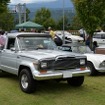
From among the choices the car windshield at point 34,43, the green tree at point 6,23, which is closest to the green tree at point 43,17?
the green tree at point 6,23

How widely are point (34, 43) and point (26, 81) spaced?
162 centimetres

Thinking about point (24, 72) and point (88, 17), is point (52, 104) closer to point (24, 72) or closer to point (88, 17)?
point (24, 72)

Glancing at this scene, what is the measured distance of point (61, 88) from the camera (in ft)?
32.1

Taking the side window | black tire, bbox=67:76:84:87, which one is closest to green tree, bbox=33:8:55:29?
the side window

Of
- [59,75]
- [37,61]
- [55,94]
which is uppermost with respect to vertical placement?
[37,61]

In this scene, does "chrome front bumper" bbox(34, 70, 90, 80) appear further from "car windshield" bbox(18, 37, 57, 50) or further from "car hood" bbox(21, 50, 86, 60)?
"car windshield" bbox(18, 37, 57, 50)

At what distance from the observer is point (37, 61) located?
8672 mm

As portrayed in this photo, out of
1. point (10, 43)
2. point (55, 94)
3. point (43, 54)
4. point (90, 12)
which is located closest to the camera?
point (55, 94)

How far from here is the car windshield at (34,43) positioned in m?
10.1

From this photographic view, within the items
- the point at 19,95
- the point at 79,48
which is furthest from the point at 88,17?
the point at 19,95

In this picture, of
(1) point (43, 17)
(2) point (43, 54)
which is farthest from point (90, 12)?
(1) point (43, 17)

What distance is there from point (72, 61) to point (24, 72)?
1367 millimetres

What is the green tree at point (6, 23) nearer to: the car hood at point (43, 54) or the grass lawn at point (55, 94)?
the grass lawn at point (55, 94)

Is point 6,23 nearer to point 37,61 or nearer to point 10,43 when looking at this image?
point 10,43
